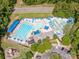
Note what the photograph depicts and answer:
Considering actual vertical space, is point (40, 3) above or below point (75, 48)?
above

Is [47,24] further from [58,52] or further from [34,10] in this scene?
[58,52]

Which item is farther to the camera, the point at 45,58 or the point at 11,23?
the point at 11,23

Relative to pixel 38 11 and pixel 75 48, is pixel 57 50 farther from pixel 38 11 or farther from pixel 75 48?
pixel 38 11

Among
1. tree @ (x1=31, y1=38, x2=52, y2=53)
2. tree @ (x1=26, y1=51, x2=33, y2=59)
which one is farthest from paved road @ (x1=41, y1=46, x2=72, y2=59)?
tree @ (x1=26, y1=51, x2=33, y2=59)

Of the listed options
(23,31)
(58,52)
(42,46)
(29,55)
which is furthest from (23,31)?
(58,52)

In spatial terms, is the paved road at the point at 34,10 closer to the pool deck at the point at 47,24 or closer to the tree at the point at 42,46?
the pool deck at the point at 47,24

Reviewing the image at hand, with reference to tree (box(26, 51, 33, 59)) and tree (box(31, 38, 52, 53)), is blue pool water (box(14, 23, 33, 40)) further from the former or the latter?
tree (box(26, 51, 33, 59))

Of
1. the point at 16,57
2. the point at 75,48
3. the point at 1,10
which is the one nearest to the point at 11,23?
the point at 1,10

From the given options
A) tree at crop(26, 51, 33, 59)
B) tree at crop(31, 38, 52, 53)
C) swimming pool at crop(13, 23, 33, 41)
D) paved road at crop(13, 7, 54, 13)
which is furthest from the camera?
paved road at crop(13, 7, 54, 13)
